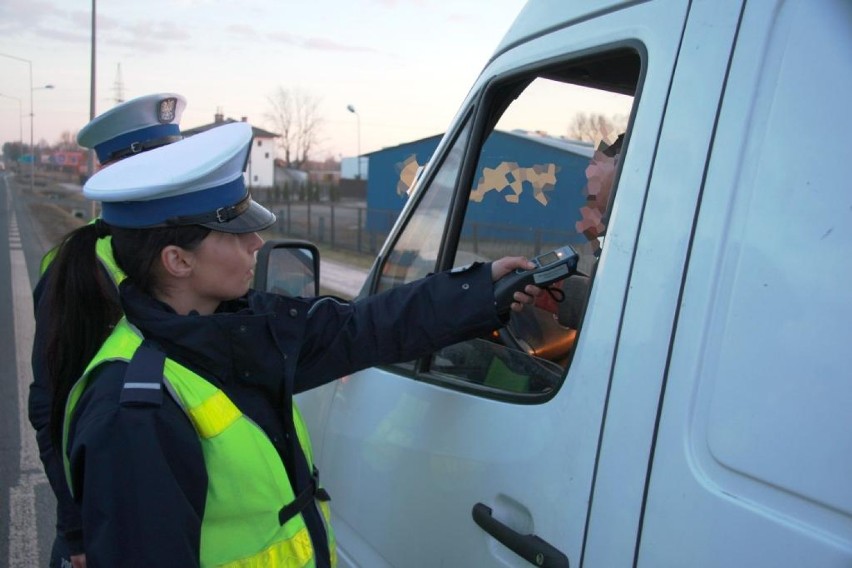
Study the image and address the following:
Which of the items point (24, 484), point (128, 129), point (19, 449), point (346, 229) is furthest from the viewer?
point (346, 229)

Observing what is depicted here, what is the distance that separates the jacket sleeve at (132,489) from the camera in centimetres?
116

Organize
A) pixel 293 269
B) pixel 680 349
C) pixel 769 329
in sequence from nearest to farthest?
pixel 769 329, pixel 680 349, pixel 293 269

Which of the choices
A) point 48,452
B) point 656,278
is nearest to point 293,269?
point 48,452

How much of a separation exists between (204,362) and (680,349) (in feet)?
3.01

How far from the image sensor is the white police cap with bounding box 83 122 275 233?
1368mm

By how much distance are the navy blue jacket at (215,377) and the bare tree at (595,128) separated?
510 millimetres

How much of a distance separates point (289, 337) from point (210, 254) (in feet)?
0.86

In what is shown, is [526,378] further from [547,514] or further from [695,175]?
[695,175]

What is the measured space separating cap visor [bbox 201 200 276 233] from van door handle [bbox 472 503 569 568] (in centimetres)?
77

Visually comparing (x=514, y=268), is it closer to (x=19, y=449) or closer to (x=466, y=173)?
(x=466, y=173)

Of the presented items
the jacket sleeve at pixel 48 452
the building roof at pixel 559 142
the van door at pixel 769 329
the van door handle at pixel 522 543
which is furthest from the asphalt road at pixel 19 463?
the van door at pixel 769 329

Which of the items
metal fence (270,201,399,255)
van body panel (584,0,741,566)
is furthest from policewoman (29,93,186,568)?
metal fence (270,201,399,255)

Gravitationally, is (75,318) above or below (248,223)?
below

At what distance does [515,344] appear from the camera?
1765 mm
